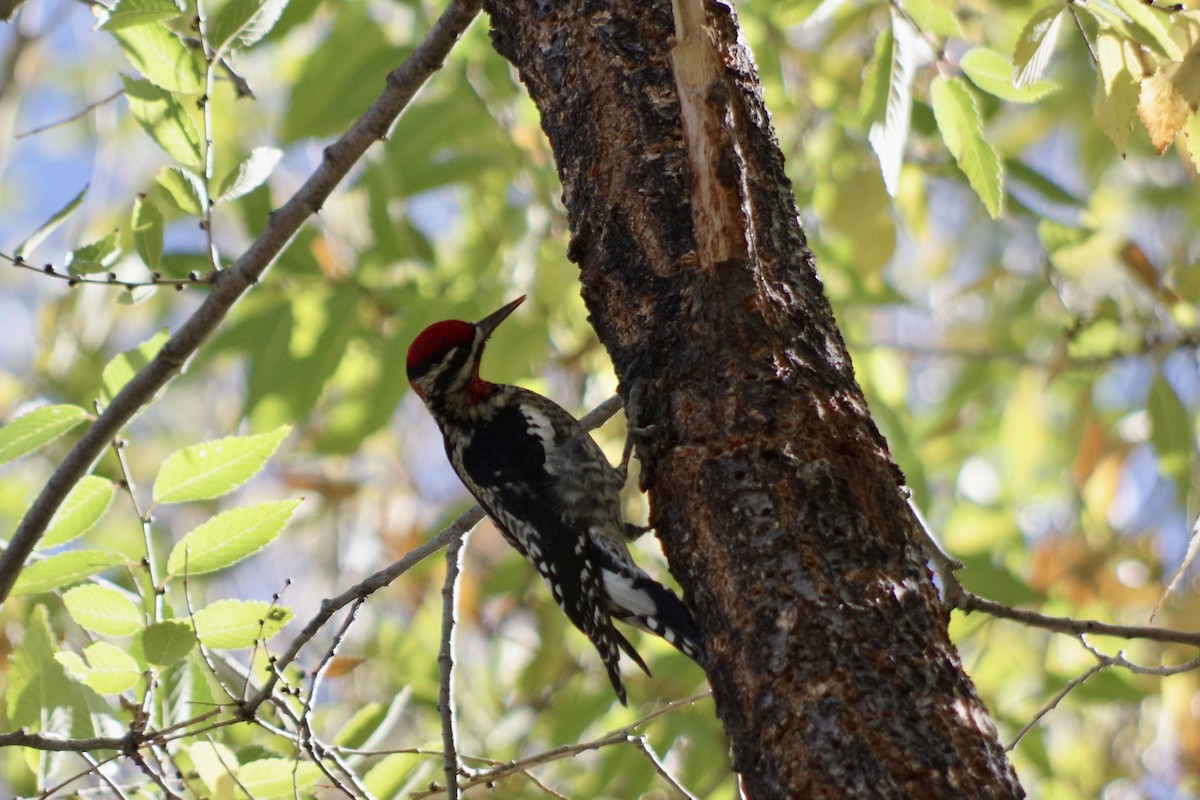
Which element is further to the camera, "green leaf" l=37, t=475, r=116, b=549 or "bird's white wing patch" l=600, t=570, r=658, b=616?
"bird's white wing patch" l=600, t=570, r=658, b=616

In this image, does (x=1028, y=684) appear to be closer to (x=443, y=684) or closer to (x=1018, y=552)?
(x=1018, y=552)

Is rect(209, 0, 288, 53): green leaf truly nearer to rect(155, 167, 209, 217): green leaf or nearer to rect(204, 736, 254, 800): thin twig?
rect(155, 167, 209, 217): green leaf

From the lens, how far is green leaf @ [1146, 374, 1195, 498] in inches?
138

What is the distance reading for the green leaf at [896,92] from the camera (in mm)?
2510

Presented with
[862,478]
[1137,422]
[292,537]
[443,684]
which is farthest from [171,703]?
[292,537]

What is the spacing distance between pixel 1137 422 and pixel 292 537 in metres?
5.30

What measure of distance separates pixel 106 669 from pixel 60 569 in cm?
23

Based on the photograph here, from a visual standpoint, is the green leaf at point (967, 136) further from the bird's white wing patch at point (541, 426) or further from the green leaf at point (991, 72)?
the bird's white wing patch at point (541, 426)

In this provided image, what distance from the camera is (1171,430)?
3.52 meters

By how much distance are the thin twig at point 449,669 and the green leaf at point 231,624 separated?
12.8 inches

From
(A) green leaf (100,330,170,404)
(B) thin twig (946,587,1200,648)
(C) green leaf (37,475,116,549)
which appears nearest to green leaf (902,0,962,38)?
(B) thin twig (946,587,1200,648)

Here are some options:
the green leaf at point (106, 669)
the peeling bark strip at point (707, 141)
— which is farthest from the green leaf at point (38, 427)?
the peeling bark strip at point (707, 141)

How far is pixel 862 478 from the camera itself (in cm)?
200

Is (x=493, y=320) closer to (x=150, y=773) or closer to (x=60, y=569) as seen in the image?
(x=60, y=569)
